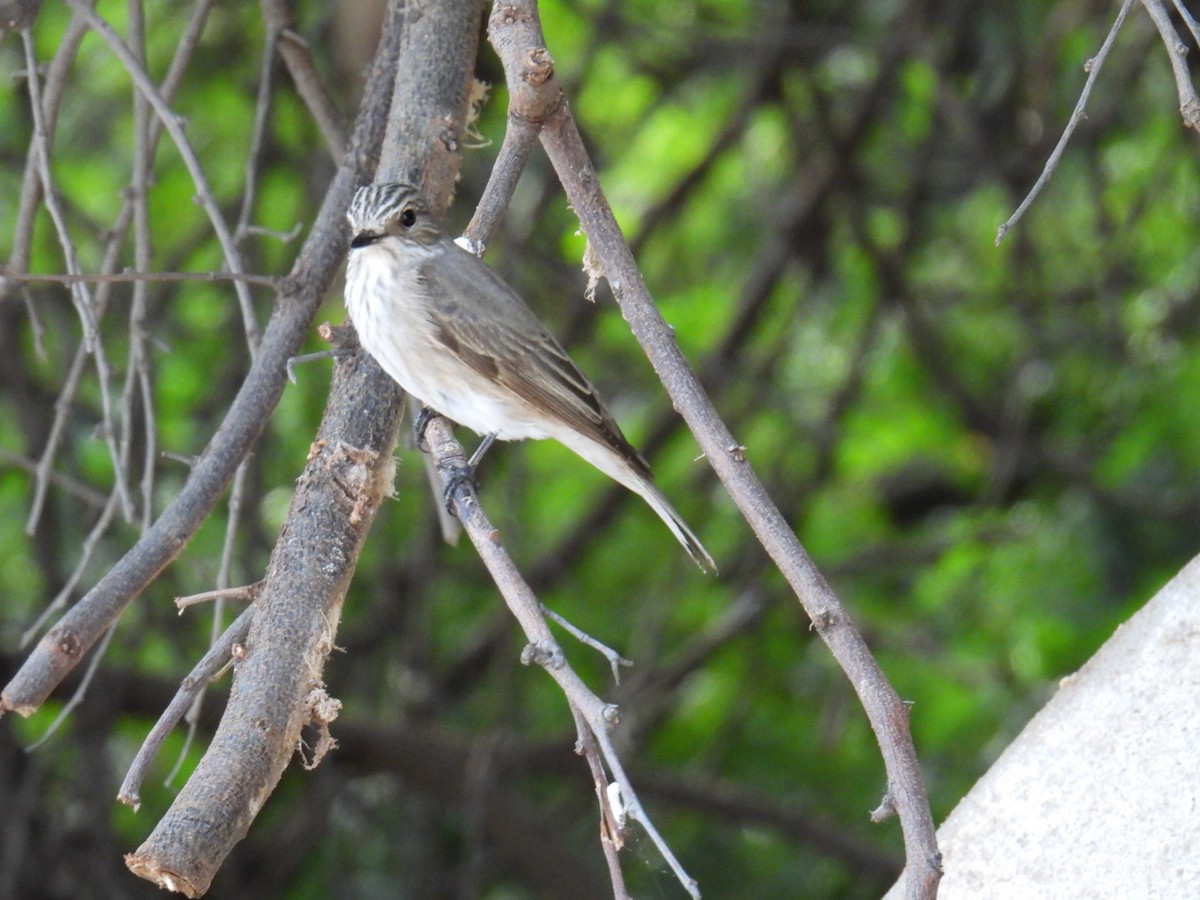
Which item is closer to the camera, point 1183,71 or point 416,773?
point 1183,71

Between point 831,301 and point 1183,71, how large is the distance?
4.70 metres

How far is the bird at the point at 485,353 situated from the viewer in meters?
3.63

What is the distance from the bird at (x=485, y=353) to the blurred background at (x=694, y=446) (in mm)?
1353

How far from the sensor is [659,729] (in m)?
6.40

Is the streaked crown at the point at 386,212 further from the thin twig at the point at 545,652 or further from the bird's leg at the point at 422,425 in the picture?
the thin twig at the point at 545,652

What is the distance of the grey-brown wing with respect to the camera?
3801mm

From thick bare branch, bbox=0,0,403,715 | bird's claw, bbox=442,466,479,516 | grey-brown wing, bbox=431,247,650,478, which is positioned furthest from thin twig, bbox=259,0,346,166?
bird's claw, bbox=442,466,479,516

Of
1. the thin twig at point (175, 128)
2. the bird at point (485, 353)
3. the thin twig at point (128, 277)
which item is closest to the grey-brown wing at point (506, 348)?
the bird at point (485, 353)

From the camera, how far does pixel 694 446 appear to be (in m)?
6.82

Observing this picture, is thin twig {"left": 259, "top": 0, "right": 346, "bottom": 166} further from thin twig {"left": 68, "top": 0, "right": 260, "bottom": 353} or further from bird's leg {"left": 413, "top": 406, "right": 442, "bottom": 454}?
bird's leg {"left": 413, "top": 406, "right": 442, "bottom": 454}

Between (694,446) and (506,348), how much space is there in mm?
3052

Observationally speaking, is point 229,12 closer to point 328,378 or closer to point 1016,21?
point 328,378

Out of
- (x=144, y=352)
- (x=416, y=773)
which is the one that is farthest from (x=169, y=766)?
(x=144, y=352)

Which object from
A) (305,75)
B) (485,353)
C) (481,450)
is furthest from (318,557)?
(305,75)
